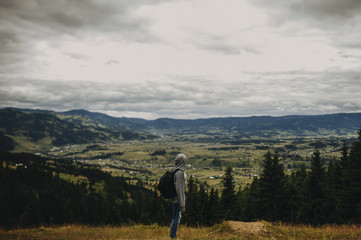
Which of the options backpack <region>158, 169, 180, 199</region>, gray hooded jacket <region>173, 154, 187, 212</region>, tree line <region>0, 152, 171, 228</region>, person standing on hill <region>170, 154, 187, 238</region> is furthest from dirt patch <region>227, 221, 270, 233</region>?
tree line <region>0, 152, 171, 228</region>

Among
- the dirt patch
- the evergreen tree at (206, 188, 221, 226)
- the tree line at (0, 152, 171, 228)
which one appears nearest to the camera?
the dirt patch

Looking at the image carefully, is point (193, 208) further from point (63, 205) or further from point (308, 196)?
point (63, 205)

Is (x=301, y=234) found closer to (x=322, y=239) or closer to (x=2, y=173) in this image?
(x=322, y=239)

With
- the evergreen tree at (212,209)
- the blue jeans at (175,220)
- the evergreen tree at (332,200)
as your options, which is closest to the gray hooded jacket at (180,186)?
the blue jeans at (175,220)

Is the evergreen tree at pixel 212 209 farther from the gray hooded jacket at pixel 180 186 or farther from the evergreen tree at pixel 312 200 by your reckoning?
the gray hooded jacket at pixel 180 186

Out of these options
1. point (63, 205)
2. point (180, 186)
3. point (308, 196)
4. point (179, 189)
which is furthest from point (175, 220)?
point (63, 205)

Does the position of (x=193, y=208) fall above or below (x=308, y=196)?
below

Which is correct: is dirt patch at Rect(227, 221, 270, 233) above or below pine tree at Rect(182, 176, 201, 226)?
above

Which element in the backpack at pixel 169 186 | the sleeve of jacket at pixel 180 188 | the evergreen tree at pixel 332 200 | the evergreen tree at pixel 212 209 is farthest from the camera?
the evergreen tree at pixel 212 209

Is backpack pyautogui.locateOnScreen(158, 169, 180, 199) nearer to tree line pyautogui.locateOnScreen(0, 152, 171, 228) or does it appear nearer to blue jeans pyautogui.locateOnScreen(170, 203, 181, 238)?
blue jeans pyautogui.locateOnScreen(170, 203, 181, 238)

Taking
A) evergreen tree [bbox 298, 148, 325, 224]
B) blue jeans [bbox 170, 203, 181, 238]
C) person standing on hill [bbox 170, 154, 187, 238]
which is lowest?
evergreen tree [bbox 298, 148, 325, 224]

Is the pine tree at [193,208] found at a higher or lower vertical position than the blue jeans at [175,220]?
lower

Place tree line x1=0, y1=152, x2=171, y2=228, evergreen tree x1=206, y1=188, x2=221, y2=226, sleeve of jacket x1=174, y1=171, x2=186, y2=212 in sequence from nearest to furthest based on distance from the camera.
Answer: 1. sleeve of jacket x1=174, y1=171, x2=186, y2=212
2. evergreen tree x1=206, y1=188, x2=221, y2=226
3. tree line x1=0, y1=152, x2=171, y2=228

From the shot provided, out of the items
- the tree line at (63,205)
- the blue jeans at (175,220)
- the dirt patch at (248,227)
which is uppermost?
the blue jeans at (175,220)
